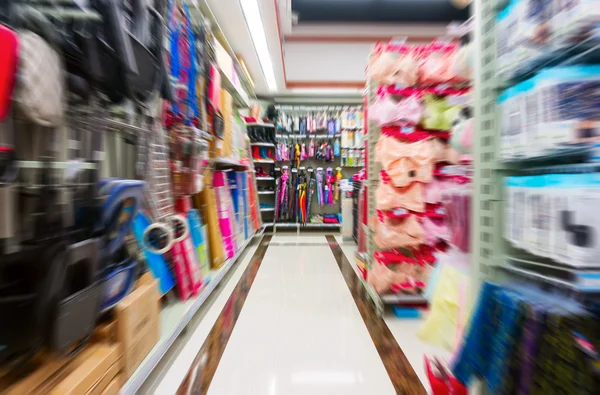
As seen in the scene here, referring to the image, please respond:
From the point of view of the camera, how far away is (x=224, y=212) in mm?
2996

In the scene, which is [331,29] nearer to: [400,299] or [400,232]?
[400,232]

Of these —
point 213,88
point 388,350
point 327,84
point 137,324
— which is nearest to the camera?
point 137,324

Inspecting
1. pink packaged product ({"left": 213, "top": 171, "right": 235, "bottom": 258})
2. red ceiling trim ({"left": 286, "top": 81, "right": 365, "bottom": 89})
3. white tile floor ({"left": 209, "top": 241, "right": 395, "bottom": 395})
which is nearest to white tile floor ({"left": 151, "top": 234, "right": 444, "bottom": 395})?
white tile floor ({"left": 209, "top": 241, "right": 395, "bottom": 395})

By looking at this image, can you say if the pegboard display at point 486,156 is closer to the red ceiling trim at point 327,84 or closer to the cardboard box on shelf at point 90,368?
the cardboard box on shelf at point 90,368

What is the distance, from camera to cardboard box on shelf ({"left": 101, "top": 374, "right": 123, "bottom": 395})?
98 centimetres

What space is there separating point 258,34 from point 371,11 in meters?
1.67

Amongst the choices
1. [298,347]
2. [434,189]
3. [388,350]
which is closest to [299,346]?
[298,347]

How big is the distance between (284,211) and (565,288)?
5435 millimetres

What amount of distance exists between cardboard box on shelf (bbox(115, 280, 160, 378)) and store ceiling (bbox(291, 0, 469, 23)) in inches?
161

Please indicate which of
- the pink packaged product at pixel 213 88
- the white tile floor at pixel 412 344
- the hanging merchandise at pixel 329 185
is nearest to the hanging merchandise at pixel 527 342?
the white tile floor at pixel 412 344

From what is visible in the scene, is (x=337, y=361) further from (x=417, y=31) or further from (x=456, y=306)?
(x=417, y=31)

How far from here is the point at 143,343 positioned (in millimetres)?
1264

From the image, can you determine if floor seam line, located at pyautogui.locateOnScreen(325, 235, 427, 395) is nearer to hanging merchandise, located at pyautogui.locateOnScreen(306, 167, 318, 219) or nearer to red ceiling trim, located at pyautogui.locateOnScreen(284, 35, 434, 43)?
hanging merchandise, located at pyautogui.locateOnScreen(306, 167, 318, 219)

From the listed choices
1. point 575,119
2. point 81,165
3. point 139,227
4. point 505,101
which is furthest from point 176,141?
point 575,119
